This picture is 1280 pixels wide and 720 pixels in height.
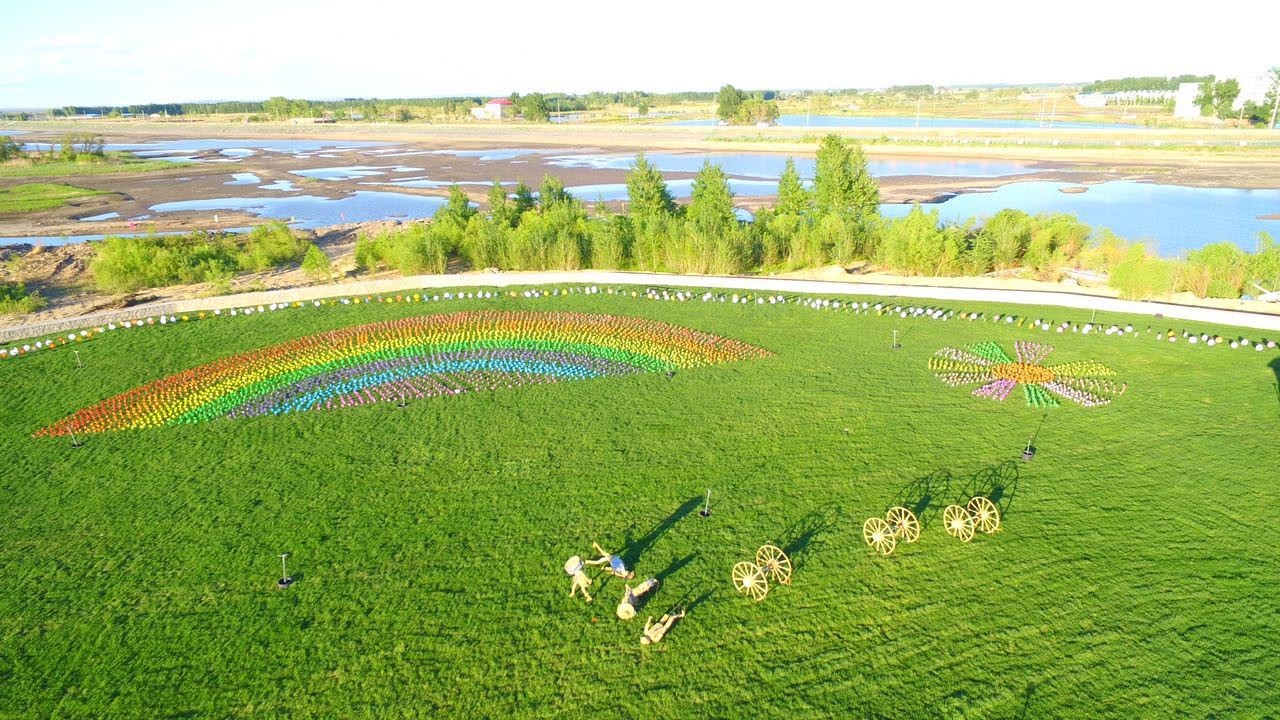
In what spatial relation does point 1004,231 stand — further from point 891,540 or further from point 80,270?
point 80,270

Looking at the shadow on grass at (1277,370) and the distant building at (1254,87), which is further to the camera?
the distant building at (1254,87)

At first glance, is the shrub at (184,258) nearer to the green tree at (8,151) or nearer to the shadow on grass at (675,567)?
the shadow on grass at (675,567)

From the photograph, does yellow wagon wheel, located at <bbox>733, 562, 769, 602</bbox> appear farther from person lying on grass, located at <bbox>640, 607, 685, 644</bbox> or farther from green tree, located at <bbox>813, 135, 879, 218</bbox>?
green tree, located at <bbox>813, 135, 879, 218</bbox>

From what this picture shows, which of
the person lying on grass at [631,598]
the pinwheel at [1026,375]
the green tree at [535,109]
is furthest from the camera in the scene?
the green tree at [535,109]

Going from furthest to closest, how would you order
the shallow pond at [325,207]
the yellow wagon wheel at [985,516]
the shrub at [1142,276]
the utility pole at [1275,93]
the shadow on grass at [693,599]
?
the utility pole at [1275,93], the shallow pond at [325,207], the shrub at [1142,276], the yellow wagon wheel at [985,516], the shadow on grass at [693,599]

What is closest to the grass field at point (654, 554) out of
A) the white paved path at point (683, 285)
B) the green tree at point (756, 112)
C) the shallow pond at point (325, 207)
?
the white paved path at point (683, 285)

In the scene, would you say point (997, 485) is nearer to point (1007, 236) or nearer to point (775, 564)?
point (775, 564)
